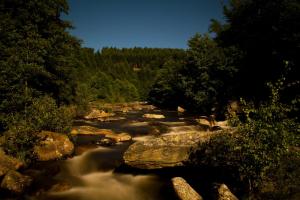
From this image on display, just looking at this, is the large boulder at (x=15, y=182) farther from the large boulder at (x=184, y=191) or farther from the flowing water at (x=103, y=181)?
the large boulder at (x=184, y=191)

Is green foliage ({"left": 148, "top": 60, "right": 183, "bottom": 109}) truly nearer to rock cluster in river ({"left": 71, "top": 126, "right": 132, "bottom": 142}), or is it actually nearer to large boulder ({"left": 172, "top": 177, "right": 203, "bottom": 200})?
rock cluster in river ({"left": 71, "top": 126, "right": 132, "bottom": 142})

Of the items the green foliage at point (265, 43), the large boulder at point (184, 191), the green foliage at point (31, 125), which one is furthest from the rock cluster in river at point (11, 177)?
the green foliage at point (265, 43)

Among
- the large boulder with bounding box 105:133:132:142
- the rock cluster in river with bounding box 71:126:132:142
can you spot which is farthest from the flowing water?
the rock cluster in river with bounding box 71:126:132:142

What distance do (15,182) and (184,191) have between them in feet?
27.5

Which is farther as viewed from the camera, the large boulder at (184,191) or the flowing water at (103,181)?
the flowing water at (103,181)

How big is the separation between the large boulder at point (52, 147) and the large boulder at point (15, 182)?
390cm

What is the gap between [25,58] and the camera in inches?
806

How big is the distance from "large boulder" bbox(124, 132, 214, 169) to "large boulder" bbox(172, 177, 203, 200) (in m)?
1.71

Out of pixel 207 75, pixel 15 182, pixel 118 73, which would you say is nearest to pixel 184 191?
pixel 15 182

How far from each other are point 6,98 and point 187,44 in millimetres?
37706

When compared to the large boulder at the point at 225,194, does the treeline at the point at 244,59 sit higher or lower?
higher

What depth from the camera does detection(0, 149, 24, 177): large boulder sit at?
46.0ft

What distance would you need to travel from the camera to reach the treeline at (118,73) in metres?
69.4

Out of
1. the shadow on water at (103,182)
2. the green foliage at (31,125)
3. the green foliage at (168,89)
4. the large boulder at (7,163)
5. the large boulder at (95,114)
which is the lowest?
the shadow on water at (103,182)
